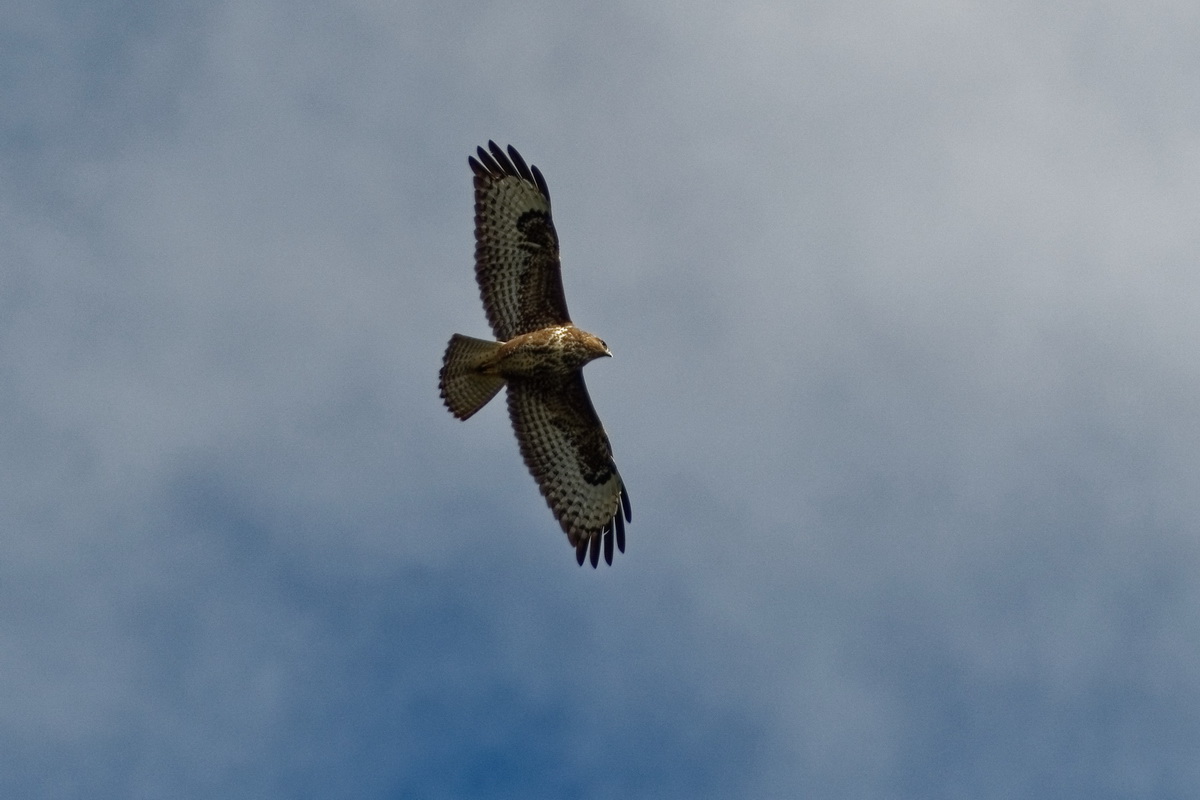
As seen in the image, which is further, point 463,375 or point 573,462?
point 573,462

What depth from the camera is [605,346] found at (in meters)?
20.1

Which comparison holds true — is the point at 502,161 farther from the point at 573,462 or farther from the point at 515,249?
the point at 573,462

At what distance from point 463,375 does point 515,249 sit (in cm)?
144

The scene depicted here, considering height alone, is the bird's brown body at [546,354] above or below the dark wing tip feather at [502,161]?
below

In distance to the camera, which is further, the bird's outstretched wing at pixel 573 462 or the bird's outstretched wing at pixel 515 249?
the bird's outstretched wing at pixel 573 462

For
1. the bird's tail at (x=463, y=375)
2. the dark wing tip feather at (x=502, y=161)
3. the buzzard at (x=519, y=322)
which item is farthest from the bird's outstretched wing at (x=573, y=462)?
the dark wing tip feather at (x=502, y=161)

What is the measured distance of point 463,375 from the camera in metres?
19.7

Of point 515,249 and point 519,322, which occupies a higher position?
point 515,249

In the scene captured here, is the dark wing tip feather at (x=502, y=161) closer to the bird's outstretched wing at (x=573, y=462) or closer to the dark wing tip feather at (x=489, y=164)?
the dark wing tip feather at (x=489, y=164)

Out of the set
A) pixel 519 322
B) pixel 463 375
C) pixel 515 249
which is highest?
pixel 515 249

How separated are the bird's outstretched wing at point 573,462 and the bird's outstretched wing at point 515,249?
0.77 m

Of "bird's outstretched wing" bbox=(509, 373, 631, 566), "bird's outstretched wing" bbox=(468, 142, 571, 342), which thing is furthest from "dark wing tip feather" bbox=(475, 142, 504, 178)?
"bird's outstretched wing" bbox=(509, 373, 631, 566)

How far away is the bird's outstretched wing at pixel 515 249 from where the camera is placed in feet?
65.0

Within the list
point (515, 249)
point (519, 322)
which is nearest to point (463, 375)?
point (519, 322)
